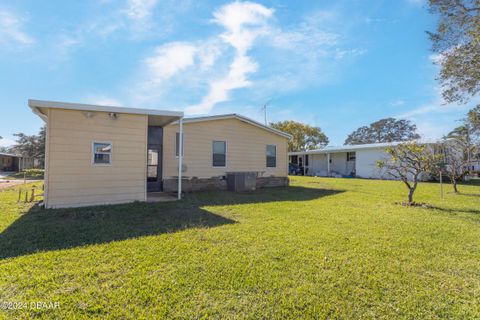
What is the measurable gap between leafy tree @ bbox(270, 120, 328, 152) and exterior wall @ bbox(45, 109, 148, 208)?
982 inches

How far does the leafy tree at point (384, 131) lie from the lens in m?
45.8

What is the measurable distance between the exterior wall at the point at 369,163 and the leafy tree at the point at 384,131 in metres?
Result: 31.8

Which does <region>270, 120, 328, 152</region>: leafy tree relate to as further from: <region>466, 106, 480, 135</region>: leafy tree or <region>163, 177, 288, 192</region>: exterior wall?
<region>163, 177, 288, 192</region>: exterior wall

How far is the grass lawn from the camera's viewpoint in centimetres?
224

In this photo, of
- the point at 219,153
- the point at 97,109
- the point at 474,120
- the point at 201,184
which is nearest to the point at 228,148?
the point at 219,153

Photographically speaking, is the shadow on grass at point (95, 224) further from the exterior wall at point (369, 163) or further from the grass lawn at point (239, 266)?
the exterior wall at point (369, 163)

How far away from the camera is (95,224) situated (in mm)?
4797

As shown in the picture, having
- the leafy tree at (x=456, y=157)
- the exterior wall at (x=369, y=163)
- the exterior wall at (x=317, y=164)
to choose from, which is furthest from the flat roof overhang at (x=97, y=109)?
the exterior wall at (x=317, y=164)

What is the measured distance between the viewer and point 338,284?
8.65 feet

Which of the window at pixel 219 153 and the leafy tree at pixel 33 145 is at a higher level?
the leafy tree at pixel 33 145

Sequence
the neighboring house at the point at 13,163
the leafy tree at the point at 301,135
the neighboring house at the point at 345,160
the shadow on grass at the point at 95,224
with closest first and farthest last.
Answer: the shadow on grass at the point at 95,224
the neighboring house at the point at 345,160
the neighboring house at the point at 13,163
the leafy tree at the point at 301,135

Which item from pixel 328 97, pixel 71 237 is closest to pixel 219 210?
pixel 71 237

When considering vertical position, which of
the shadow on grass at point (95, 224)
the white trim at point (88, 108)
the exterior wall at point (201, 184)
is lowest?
the shadow on grass at point (95, 224)

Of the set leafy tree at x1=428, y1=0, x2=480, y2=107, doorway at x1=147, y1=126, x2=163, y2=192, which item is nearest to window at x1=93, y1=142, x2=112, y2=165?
doorway at x1=147, y1=126, x2=163, y2=192
